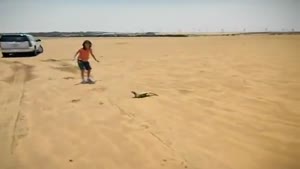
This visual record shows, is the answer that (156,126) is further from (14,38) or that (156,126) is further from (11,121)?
(14,38)

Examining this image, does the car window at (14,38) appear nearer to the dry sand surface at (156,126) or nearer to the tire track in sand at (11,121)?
the tire track in sand at (11,121)

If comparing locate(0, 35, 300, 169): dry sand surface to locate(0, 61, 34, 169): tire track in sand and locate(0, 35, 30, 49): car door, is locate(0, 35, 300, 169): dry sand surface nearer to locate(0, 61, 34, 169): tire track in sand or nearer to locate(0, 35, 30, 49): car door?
locate(0, 61, 34, 169): tire track in sand

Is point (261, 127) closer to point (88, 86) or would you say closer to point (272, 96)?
point (272, 96)

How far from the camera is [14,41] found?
20328 mm

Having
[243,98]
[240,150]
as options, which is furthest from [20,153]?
[243,98]

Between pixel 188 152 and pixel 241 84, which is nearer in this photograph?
pixel 188 152

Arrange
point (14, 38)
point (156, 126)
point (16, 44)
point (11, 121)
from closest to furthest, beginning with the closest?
point (156, 126) < point (11, 121) < point (14, 38) < point (16, 44)

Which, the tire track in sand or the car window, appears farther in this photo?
the car window

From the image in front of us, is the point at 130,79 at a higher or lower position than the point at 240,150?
lower

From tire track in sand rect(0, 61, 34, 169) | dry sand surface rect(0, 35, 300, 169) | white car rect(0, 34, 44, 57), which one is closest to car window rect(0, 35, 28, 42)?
white car rect(0, 34, 44, 57)

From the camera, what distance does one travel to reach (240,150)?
4.66 meters

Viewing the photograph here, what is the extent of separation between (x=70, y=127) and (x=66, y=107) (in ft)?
4.78

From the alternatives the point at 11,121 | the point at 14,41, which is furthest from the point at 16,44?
the point at 11,121

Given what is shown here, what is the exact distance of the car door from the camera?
20.1 meters
